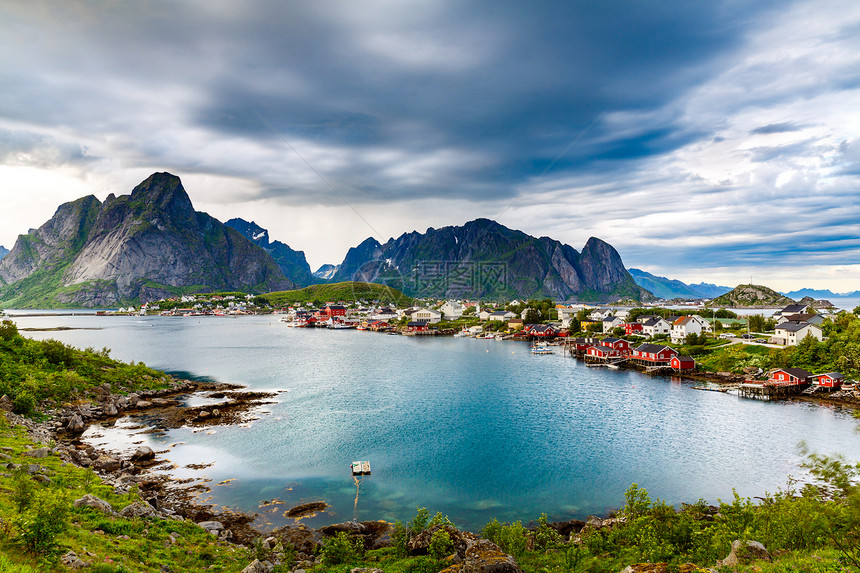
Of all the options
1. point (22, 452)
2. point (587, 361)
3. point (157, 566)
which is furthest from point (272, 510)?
point (587, 361)

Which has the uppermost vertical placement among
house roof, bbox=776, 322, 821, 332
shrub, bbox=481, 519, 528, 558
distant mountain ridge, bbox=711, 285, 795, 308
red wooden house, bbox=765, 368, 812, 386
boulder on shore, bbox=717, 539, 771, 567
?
distant mountain ridge, bbox=711, 285, 795, 308

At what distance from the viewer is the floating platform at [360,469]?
24.3m

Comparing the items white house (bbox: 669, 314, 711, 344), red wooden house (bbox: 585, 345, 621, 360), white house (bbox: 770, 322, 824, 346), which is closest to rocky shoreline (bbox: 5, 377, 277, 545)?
red wooden house (bbox: 585, 345, 621, 360)

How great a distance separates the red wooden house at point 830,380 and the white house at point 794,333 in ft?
39.9

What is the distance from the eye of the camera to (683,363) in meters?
56.8

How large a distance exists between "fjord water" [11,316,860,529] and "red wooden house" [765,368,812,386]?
→ 20.4ft

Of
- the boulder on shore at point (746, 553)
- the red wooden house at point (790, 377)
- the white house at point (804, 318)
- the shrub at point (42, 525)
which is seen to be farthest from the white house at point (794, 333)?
the shrub at point (42, 525)

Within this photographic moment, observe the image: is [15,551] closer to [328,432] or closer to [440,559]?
[440,559]

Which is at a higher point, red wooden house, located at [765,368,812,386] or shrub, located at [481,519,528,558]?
red wooden house, located at [765,368,812,386]

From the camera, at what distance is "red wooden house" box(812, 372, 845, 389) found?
4222 centimetres

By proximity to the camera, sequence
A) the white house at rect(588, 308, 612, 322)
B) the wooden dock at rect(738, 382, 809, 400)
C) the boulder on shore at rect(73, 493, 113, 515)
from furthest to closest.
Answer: the white house at rect(588, 308, 612, 322)
the wooden dock at rect(738, 382, 809, 400)
the boulder on shore at rect(73, 493, 113, 515)

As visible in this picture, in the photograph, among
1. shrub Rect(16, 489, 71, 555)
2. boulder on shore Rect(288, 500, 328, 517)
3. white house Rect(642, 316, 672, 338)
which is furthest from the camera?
white house Rect(642, 316, 672, 338)

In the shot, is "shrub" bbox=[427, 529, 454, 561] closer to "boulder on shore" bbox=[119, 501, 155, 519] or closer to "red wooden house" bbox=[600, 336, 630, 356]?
"boulder on shore" bbox=[119, 501, 155, 519]

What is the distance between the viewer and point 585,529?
1667 centimetres
